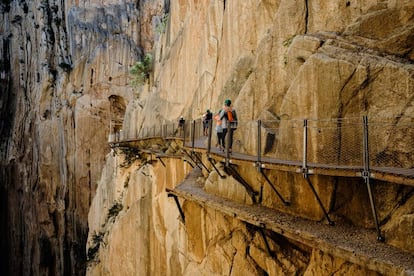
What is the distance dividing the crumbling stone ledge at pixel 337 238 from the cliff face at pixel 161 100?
0.28 metres

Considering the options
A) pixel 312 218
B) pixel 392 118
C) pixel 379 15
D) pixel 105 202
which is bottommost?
pixel 105 202

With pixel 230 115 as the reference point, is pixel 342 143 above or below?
below

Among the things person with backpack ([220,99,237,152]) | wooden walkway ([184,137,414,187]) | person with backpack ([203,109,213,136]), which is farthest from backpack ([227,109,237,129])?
person with backpack ([203,109,213,136])

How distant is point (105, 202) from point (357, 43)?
76.3 ft

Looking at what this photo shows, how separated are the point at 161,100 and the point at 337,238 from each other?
18306 millimetres

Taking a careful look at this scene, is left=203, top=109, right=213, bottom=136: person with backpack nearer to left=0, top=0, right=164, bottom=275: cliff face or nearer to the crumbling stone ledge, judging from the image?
the crumbling stone ledge

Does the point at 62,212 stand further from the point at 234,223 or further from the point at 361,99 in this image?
the point at 361,99

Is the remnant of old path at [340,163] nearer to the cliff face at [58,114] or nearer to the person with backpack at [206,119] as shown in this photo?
the person with backpack at [206,119]

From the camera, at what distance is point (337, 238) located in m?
4.50

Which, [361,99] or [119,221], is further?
[119,221]

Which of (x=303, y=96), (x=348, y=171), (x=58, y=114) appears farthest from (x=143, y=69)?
(x=348, y=171)

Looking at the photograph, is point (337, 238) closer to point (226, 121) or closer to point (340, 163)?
point (340, 163)

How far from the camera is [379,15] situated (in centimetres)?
574

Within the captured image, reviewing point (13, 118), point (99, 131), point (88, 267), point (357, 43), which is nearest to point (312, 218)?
point (357, 43)
